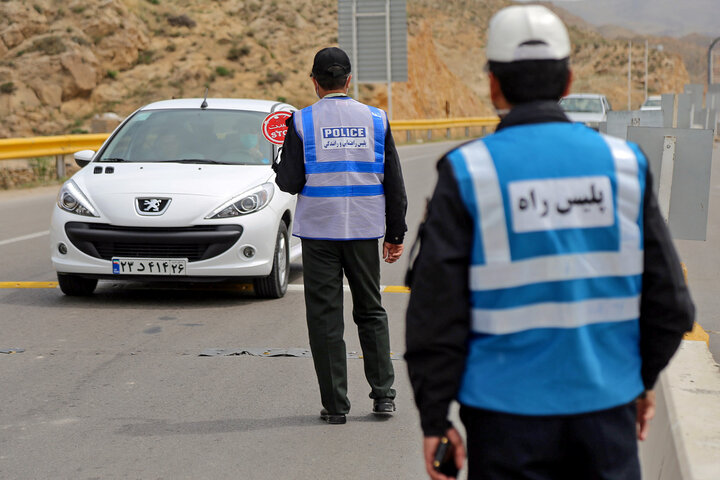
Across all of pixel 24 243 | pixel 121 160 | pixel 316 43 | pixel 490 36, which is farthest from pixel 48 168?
pixel 316 43

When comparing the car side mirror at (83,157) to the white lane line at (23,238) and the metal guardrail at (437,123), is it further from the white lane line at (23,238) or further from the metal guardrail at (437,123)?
the metal guardrail at (437,123)

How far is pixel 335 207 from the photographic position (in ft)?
18.1

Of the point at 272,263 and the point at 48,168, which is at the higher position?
the point at 272,263

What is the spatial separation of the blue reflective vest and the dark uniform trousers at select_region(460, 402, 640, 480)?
31 mm

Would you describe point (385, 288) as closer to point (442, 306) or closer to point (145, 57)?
point (442, 306)

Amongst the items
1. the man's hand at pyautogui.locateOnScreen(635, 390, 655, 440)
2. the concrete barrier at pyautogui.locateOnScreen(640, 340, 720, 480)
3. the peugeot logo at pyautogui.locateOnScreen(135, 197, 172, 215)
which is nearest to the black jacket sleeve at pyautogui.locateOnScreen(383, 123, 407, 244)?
the concrete barrier at pyautogui.locateOnScreen(640, 340, 720, 480)

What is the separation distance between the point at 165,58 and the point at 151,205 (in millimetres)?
41071

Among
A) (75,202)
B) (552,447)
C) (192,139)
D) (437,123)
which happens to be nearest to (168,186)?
(75,202)

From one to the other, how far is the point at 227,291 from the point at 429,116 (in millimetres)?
47795

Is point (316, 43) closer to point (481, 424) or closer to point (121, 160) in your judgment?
point (121, 160)

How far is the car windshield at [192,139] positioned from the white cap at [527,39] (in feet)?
23.2

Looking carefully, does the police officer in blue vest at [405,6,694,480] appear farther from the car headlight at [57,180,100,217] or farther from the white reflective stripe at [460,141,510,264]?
the car headlight at [57,180,100,217]

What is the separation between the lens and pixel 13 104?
40344 mm

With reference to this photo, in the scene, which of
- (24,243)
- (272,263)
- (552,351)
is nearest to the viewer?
(552,351)
